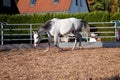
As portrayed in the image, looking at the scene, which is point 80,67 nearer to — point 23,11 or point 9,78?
point 9,78

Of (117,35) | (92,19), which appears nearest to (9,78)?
(117,35)

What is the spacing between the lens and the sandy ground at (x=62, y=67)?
27.0 feet

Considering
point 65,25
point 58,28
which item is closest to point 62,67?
point 58,28

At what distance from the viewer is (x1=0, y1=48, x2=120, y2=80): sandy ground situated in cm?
824

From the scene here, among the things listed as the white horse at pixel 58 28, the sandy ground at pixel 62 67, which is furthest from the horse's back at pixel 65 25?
the sandy ground at pixel 62 67

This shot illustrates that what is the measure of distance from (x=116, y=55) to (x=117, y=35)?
7.99 m

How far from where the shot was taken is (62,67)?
976 cm

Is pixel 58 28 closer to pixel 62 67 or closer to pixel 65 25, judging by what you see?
pixel 65 25

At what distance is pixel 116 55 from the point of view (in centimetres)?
1245

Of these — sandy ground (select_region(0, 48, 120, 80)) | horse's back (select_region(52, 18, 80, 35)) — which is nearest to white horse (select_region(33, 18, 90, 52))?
horse's back (select_region(52, 18, 80, 35))

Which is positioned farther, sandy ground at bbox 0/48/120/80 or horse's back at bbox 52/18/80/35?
horse's back at bbox 52/18/80/35

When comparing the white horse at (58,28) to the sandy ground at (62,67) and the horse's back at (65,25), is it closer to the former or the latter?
the horse's back at (65,25)

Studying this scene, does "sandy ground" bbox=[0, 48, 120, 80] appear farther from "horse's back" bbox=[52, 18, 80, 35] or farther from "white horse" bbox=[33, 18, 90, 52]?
"horse's back" bbox=[52, 18, 80, 35]

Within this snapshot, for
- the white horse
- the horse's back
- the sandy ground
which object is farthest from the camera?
the horse's back
